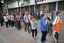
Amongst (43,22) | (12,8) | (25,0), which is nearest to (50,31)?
(43,22)

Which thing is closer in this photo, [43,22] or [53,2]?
[43,22]

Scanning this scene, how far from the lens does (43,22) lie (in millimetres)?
7223

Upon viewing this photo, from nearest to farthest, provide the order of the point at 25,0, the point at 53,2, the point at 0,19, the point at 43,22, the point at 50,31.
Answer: the point at 43,22 → the point at 50,31 → the point at 0,19 → the point at 53,2 → the point at 25,0

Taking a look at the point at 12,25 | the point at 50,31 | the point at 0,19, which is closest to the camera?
the point at 50,31

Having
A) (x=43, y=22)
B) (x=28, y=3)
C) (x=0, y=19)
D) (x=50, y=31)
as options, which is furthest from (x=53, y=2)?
(x=43, y=22)

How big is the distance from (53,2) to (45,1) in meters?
2.17

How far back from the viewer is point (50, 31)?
955 centimetres

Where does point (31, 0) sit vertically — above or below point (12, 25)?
above

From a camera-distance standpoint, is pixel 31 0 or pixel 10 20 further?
pixel 31 0

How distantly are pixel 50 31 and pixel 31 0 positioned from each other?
1284 inches

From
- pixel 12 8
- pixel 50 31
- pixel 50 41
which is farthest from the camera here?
pixel 12 8

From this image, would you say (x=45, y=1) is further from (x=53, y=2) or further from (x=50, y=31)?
(x=50, y=31)

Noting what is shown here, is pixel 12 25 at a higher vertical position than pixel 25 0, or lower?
lower

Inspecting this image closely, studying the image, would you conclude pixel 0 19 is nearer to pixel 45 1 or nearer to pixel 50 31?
pixel 50 31
